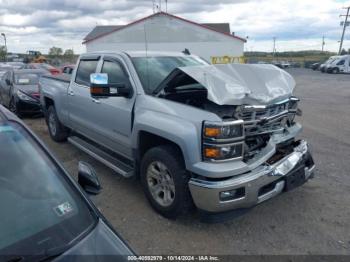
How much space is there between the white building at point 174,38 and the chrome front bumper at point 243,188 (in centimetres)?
3111

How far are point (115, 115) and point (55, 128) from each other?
3028 mm

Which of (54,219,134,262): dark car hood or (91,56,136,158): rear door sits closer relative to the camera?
(54,219,134,262): dark car hood

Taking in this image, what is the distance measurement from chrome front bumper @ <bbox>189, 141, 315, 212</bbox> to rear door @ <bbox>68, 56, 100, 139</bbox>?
2.55m

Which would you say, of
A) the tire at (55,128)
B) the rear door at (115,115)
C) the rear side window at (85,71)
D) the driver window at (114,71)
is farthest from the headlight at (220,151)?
the tire at (55,128)

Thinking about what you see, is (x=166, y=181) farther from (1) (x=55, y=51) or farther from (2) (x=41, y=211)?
(1) (x=55, y=51)

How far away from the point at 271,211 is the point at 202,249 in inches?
45.6

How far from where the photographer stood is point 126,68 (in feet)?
14.7

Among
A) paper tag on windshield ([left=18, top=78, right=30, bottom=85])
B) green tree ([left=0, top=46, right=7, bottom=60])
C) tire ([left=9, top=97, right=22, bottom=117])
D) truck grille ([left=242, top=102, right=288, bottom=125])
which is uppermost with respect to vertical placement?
green tree ([left=0, top=46, right=7, bottom=60])

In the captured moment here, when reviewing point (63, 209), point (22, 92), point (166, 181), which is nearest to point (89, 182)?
point (63, 209)

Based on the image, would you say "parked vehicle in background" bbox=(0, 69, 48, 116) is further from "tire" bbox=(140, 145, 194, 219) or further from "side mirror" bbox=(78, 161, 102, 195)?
"side mirror" bbox=(78, 161, 102, 195)

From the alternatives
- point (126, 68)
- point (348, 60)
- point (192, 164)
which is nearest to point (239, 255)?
point (192, 164)

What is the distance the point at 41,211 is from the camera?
6.12 ft

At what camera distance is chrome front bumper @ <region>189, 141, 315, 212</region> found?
320 centimetres

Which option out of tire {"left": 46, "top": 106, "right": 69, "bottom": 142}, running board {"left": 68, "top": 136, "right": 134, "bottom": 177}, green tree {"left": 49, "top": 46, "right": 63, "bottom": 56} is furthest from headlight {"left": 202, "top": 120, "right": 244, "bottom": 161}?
green tree {"left": 49, "top": 46, "right": 63, "bottom": 56}
